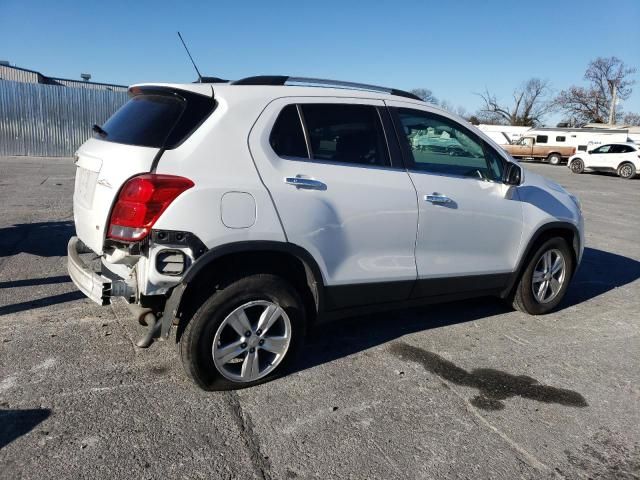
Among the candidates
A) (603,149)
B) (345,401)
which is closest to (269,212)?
(345,401)

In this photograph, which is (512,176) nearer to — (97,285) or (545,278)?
(545,278)

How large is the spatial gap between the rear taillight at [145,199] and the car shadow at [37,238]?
12.1 feet

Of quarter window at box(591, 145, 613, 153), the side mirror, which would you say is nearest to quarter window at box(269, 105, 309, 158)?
the side mirror

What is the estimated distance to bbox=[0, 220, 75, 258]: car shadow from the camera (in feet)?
20.6

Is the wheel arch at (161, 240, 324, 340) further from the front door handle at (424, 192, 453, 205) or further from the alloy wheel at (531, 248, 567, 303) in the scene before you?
the alloy wheel at (531, 248, 567, 303)

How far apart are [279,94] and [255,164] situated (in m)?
0.54

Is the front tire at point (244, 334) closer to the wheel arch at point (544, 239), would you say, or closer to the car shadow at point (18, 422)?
the car shadow at point (18, 422)

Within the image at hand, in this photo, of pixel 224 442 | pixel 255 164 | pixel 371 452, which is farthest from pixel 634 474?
pixel 255 164

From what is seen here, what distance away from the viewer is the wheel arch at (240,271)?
3038 mm

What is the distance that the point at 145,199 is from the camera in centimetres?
291

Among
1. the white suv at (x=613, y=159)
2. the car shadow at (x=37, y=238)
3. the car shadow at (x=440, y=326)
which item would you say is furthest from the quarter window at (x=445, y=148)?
the white suv at (x=613, y=159)

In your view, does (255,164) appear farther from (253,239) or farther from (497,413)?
(497,413)

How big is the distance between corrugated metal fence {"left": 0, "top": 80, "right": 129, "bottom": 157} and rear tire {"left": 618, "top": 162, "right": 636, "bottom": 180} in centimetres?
2459

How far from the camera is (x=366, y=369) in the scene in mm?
3752
